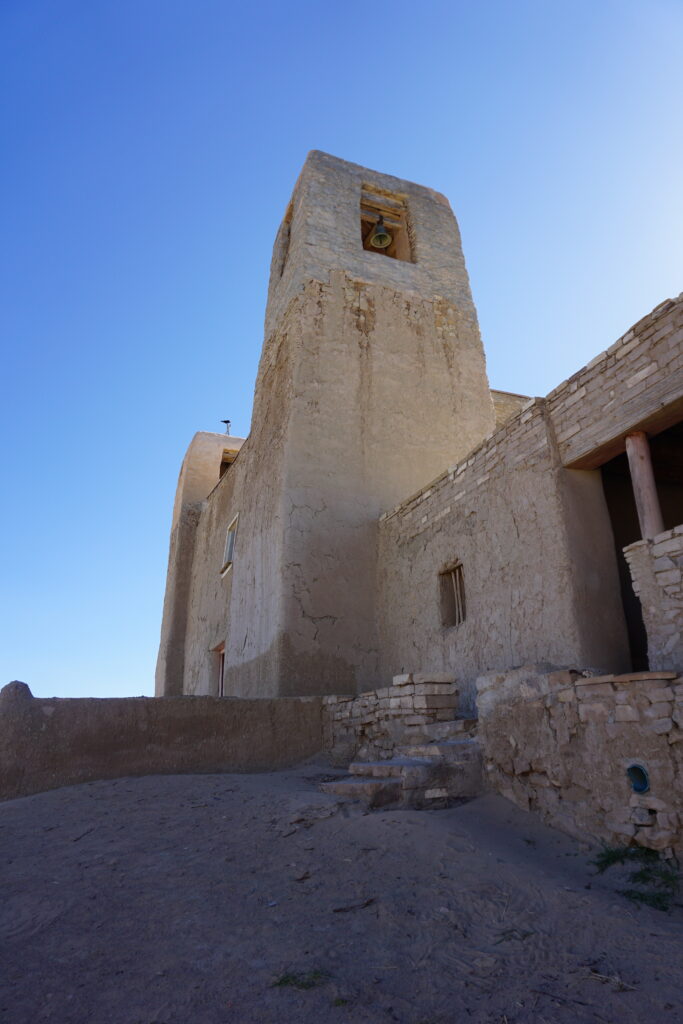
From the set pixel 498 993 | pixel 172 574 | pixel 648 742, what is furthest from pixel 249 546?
pixel 498 993

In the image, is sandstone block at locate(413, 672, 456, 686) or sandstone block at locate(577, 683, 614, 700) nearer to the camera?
sandstone block at locate(577, 683, 614, 700)

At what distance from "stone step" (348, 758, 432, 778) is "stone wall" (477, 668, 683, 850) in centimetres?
51

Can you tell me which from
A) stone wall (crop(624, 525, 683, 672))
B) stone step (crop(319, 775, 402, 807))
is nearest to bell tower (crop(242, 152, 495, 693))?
stone step (crop(319, 775, 402, 807))

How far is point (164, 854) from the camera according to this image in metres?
3.87

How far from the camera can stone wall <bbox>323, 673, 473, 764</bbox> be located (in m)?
5.90

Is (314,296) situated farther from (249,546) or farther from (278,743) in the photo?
(278,743)

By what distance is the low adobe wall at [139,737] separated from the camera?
5523 millimetres

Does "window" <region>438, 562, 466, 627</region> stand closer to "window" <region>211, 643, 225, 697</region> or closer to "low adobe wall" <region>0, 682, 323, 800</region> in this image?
"low adobe wall" <region>0, 682, 323, 800</region>

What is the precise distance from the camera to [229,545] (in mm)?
12414

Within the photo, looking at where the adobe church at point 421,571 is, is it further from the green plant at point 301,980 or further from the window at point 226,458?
the window at point 226,458

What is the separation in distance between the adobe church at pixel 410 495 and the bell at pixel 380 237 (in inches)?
1.5

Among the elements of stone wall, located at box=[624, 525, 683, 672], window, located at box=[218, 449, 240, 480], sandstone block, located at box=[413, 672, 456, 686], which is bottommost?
sandstone block, located at box=[413, 672, 456, 686]

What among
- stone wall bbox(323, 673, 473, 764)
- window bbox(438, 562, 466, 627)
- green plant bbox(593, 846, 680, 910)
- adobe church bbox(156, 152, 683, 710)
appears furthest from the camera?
window bbox(438, 562, 466, 627)

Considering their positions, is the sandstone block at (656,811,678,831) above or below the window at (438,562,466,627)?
below
